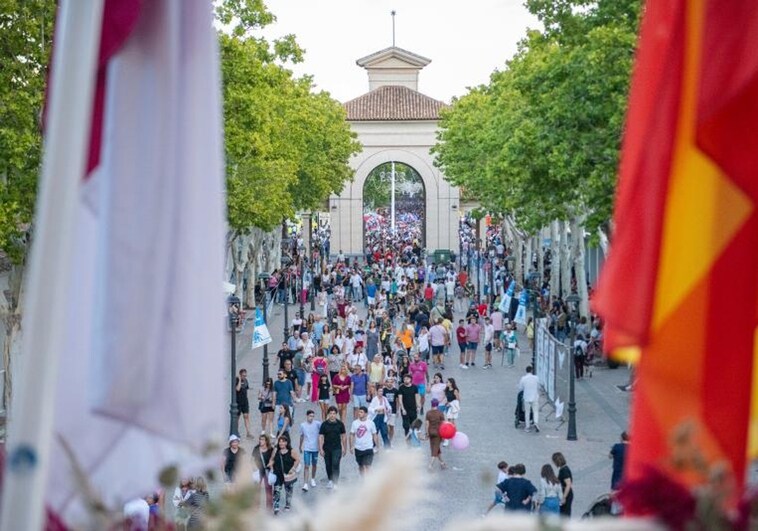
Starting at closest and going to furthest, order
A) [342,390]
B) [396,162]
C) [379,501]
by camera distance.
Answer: [379,501] < [342,390] < [396,162]

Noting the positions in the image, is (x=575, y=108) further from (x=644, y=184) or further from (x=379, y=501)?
(x=379, y=501)

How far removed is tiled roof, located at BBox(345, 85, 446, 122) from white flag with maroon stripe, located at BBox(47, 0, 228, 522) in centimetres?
8218

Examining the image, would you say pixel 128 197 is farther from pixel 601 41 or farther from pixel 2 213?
pixel 601 41

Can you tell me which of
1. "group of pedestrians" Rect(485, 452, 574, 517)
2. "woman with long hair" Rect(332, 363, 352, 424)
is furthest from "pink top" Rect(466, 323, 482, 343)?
"group of pedestrians" Rect(485, 452, 574, 517)

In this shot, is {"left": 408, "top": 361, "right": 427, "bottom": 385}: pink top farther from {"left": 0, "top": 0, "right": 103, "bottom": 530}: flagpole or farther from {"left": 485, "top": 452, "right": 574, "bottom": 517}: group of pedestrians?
{"left": 0, "top": 0, "right": 103, "bottom": 530}: flagpole

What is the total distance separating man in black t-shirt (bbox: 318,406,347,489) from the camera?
18.8m

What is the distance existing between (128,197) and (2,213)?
18157mm

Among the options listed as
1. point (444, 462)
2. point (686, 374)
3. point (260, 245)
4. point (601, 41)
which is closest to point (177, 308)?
point (686, 374)

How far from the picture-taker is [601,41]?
2436 cm

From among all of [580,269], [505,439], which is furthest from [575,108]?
[580,269]

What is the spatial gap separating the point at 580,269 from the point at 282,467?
21.2 metres

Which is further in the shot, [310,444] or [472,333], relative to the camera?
[472,333]

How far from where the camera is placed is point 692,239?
3.90 metres

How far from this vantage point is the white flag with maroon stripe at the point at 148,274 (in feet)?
12.6
